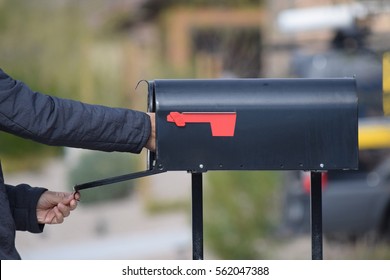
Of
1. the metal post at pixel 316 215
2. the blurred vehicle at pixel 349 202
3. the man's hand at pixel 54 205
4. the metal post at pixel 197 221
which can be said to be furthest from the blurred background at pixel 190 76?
the man's hand at pixel 54 205

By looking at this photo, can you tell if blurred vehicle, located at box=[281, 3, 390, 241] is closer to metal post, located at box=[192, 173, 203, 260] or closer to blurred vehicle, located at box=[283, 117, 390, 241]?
blurred vehicle, located at box=[283, 117, 390, 241]

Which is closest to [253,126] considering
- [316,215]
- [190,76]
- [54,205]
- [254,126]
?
[254,126]

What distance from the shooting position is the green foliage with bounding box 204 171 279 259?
1075 cm

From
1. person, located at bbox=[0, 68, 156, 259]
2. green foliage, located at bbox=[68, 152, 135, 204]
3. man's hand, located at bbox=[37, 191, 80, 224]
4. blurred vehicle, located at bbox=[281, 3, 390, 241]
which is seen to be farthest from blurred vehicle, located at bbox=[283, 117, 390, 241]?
person, located at bbox=[0, 68, 156, 259]

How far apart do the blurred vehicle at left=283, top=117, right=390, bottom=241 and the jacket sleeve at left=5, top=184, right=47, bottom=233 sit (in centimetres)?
758

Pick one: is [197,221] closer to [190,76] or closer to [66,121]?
[66,121]

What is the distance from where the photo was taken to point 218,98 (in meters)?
3.57

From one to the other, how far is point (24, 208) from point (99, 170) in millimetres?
11710

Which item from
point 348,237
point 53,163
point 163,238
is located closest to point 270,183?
point 348,237

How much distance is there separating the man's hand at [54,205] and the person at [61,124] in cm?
26

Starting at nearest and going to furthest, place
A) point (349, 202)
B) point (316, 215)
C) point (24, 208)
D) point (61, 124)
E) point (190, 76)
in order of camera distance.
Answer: point (61, 124) < point (316, 215) < point (24, 208) < point (349, 202) < point (190, 76)

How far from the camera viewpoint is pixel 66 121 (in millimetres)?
3416
